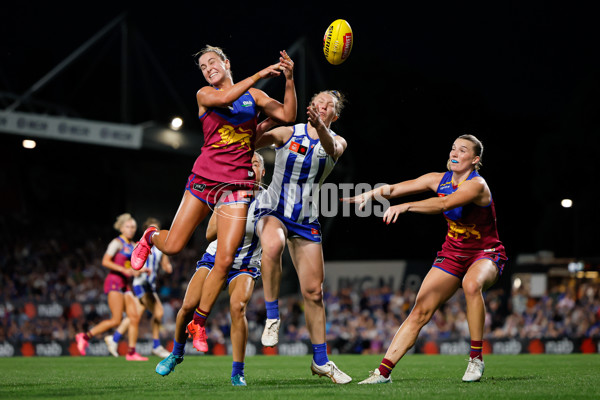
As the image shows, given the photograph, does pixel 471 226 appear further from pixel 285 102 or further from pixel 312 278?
pixel 285 102

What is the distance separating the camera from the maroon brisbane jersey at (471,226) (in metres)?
8.04

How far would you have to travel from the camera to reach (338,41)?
853 cm

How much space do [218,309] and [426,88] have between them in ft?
66.5

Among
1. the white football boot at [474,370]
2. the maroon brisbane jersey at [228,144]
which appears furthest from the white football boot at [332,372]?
the maroon brisbane jersey at [228,144]

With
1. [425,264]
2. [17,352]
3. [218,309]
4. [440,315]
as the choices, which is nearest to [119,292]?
[17,352]

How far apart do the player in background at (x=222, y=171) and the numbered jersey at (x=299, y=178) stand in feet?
1.40

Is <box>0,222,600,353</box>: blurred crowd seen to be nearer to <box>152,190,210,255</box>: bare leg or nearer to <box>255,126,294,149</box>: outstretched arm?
<box>255,126,294,149</box>: outstretched arm

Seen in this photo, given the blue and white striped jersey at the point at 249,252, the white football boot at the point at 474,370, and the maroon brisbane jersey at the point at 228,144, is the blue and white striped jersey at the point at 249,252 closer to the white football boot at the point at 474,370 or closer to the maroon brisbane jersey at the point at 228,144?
the maroon brisbane jersey at the point at 228,144

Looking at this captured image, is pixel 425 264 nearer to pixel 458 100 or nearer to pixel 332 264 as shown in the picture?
pixel 332 264

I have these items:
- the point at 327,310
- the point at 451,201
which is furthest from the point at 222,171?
the point at 327,310

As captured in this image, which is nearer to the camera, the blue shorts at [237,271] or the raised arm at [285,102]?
the raised arm at [285,102]

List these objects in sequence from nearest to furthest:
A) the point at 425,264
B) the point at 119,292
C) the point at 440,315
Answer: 1. the point at 119,292
2. the point at 440,315
3. the point at 425,264

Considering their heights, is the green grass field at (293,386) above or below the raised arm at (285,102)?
below

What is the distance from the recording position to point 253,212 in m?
8.54
